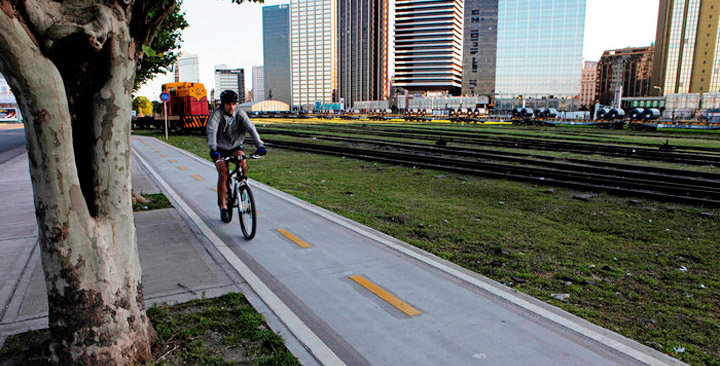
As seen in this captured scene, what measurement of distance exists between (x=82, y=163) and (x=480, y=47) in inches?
7508

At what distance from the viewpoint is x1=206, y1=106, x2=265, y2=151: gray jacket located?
258 inches

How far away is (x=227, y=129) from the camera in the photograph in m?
6.65

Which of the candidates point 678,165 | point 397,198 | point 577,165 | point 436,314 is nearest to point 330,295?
point 436,314

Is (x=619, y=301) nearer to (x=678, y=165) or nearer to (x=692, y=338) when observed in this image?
(x=692, y=338)

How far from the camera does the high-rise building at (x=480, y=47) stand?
583 feet

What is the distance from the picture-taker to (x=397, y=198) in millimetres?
9859

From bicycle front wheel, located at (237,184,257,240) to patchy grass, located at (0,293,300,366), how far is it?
7.04 feet

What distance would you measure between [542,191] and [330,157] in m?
9.34

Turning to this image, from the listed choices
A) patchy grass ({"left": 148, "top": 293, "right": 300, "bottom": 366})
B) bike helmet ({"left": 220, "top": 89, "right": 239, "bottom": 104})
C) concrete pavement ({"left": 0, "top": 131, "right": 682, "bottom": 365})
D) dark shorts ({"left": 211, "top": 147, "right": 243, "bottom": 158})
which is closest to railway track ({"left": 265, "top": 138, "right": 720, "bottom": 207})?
concrete pavement ({"left": 0, "top": 131, "right": 682, "bottom": 365})

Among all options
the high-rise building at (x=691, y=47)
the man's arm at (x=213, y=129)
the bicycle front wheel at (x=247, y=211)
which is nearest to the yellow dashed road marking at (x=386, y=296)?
the bicycle front wheel at (x=247, y=211)

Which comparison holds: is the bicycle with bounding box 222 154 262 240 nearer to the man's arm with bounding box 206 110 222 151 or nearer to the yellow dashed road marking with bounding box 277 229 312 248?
the man's arm with bounding box 206 110 222 151

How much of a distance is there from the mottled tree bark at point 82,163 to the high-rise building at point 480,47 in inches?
7364

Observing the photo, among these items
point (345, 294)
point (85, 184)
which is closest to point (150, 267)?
point (345, 294)

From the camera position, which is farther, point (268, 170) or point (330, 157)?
point (330, 157)
